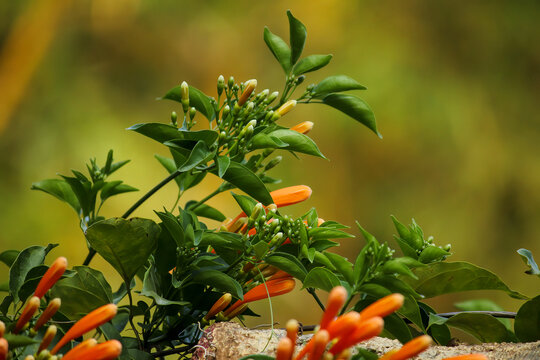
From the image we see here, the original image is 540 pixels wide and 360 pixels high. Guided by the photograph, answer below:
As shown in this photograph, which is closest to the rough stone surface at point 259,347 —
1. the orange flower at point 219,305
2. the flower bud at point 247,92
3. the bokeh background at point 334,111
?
the orange flower at point 219,305

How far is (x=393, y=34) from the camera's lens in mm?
1383

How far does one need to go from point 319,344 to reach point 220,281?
0.08 meters

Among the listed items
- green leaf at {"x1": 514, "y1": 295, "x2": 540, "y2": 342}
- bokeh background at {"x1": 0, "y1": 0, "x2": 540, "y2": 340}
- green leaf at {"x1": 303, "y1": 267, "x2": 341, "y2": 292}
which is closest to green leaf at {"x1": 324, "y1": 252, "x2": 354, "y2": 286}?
green leaf at {"x1": 303, "y1": 267, "x2": 341, "y2": 292}

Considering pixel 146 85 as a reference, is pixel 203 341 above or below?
below

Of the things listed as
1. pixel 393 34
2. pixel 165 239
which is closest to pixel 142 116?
pixel 393 34

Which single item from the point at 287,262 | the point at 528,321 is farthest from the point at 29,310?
the point at 528,321

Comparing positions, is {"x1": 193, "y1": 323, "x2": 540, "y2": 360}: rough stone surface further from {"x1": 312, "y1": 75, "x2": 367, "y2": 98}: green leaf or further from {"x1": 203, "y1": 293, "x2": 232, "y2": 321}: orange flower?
{"x1": 312, "y1": 75, "x2": 367, "y2": 98}: green leaf

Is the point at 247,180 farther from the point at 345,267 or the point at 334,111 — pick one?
the point at 334,111

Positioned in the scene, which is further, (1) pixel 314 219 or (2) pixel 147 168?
(2) pixel 147 168

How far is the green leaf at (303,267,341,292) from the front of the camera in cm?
24

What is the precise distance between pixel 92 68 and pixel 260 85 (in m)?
0.37

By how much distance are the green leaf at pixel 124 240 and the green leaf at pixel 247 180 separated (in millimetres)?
44

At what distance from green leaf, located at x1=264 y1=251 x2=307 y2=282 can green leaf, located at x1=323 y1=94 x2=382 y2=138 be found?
0.11 m

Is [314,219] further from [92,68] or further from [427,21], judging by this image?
[427,21]
